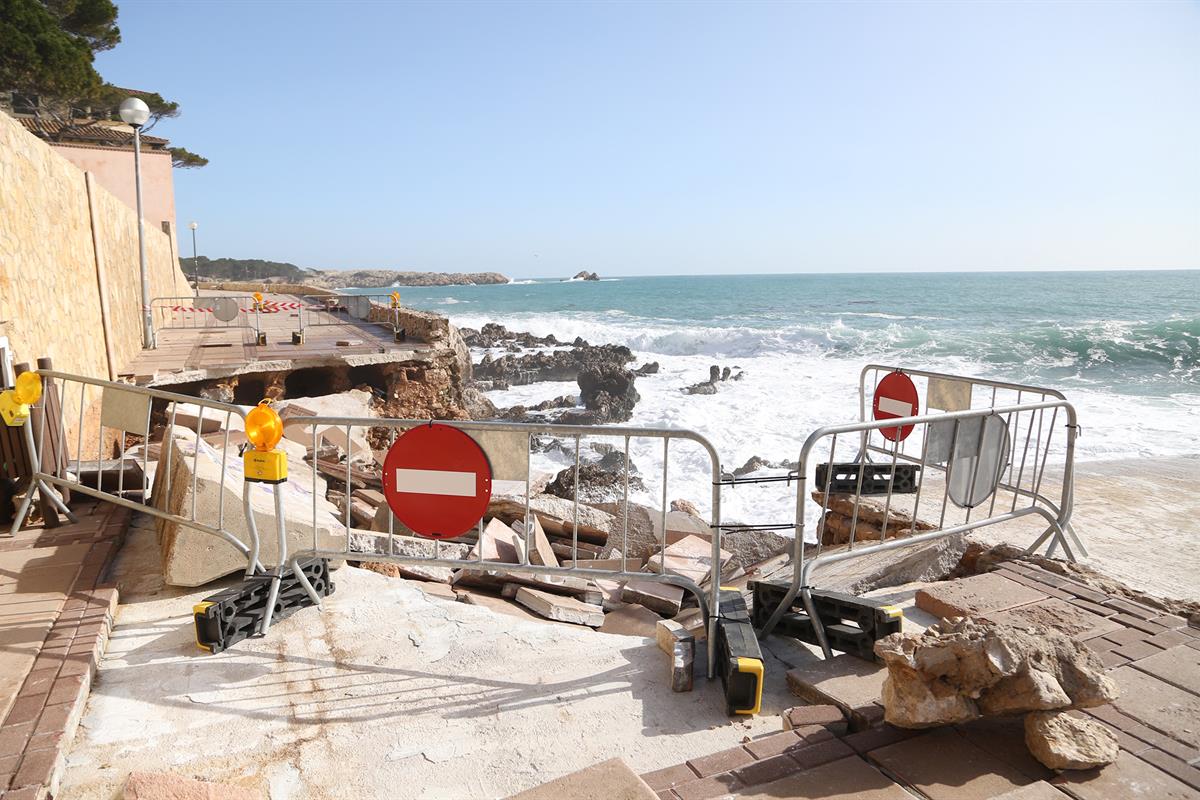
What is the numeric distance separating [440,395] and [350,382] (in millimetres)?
1880

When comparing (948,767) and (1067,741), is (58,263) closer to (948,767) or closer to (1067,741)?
(948,767)

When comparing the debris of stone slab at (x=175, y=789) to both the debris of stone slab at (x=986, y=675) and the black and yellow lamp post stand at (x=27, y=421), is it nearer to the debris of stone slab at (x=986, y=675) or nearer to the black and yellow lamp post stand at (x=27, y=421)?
the debris of stone slab at (x=986, y=675)

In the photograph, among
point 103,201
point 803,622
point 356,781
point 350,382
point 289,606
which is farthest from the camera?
point 350,382

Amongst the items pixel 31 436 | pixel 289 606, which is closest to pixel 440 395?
A: pixel 31 436

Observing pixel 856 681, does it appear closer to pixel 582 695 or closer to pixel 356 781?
pixel 582 695

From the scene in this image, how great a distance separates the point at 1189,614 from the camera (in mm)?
3934

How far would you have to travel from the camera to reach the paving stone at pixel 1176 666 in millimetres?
3227

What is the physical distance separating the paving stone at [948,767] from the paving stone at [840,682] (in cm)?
29

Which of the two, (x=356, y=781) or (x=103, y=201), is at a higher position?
(x=103, y=201)

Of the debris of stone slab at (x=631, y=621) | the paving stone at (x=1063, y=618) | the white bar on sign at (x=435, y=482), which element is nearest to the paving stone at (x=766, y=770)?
the paving stone at (x=1063, y=618)

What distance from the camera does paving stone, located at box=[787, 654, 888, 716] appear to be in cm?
313

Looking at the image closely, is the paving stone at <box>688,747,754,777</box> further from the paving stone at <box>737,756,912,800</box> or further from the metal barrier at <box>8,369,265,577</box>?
the metal barrier at <box>8,369,265,577</box>

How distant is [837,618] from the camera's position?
3.81 meters

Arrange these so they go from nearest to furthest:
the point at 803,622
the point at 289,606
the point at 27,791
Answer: the point at 27,791 → the point at 803,622 → the point at 289,606
